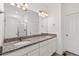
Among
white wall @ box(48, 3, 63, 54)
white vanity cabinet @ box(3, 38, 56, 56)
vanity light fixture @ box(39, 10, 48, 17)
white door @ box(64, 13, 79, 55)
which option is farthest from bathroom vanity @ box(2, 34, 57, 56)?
vanity light fixture @ box(39, 10, 48, 17)

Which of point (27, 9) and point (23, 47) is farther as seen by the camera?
point (27, 9)

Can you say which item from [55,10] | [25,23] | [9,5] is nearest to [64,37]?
[55,10]

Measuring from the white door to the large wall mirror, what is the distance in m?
0.71

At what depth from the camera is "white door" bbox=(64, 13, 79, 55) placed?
208cm

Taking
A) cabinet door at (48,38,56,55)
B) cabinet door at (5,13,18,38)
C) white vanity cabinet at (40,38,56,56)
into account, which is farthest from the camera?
cabinet door at (48,38,56,55)

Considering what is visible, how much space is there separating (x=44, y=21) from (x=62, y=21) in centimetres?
45

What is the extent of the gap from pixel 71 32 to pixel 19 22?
1.18 meters

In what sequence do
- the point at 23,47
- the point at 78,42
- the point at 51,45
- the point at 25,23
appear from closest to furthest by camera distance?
1. the point at 23,47
2. the point at 78,42
3. the point at 25,23
4. the point at 51,45

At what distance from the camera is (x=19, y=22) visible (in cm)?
215

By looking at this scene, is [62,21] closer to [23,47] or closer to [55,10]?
[55,10]

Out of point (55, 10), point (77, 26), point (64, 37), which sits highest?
point (55, 10)

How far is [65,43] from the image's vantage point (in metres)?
2.10

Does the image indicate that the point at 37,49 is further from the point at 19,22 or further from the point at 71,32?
the point at 71,32

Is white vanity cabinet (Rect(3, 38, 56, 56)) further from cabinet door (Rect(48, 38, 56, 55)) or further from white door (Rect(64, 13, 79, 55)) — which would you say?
white door (Rect(64, 13, 79, 55))
